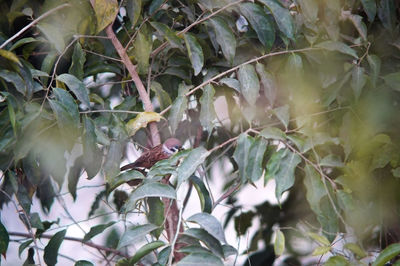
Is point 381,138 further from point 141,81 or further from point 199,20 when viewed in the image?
point 141,81

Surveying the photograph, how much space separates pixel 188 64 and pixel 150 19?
22 centimetres

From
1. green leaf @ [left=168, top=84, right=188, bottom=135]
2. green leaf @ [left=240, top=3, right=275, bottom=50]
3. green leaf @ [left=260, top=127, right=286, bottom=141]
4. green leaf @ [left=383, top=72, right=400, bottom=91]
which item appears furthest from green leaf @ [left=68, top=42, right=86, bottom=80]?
green leaf @ [left=383, top=72, right=400, bottom=91]

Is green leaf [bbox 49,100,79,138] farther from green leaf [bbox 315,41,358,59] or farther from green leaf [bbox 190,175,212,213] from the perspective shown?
green leaf [bbox 315,41,358,59]

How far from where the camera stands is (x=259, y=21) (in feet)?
5.57

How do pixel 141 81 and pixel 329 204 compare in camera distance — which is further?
pixel 141 81

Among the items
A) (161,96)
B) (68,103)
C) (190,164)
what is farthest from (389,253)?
(68,103)

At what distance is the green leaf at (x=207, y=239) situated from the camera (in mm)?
1423

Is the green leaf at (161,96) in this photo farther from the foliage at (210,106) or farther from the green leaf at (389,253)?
the green leaf at (389,253)

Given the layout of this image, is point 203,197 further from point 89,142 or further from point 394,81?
point 394,81

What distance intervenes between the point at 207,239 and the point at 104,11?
2.53ft

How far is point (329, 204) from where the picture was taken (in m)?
1.64

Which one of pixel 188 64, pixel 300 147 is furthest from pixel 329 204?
pixel 188 64

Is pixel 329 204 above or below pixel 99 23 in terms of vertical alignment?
below

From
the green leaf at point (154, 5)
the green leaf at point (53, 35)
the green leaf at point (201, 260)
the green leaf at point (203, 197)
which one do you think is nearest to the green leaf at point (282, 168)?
the green leaf at point (203, 197)
